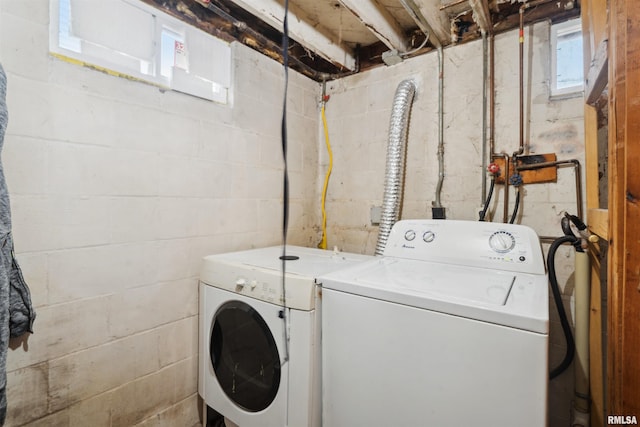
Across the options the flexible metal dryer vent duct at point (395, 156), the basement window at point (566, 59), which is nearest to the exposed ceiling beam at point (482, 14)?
the basement window at point (566, 59)

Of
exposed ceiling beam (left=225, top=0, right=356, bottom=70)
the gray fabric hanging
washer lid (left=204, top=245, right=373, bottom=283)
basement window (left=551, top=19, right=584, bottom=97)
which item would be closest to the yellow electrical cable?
exposed ceiling beam (left=225, top=0, right=356, bottom=70)

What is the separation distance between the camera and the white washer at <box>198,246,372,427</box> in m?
1.06

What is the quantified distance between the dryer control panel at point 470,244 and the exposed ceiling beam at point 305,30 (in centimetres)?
116

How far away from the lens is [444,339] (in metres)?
0.79

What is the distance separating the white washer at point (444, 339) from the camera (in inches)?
27.7

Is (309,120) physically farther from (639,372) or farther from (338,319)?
(639,372)

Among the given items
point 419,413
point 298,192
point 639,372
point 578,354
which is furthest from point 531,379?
point 298,192

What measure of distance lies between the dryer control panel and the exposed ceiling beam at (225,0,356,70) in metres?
1.16

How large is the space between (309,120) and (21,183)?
1.56 m

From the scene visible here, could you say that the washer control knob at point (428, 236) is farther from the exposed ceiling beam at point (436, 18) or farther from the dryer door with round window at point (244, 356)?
the exposed ceiling beam at point (436, 18)

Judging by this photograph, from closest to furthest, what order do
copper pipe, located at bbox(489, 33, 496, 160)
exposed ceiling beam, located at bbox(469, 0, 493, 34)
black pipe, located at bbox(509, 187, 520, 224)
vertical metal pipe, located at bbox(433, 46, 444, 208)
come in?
exposed ceiling beam, located at bbox(469, 0, 493, 34)
black pipe, located at bbox(509, 187, 520, 224)
copper pipe, located at bbox(489, 33, 496, 160)
vertical metal pipe, located at bbox(433, 46, 444, 208)

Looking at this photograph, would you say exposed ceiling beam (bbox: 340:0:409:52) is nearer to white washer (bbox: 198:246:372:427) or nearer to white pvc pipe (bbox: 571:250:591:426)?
white washer (bbox: 198:246:372:427)

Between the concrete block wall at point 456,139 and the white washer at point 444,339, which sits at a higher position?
the concrete block wall at point 456,139

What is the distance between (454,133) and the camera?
164 cm
